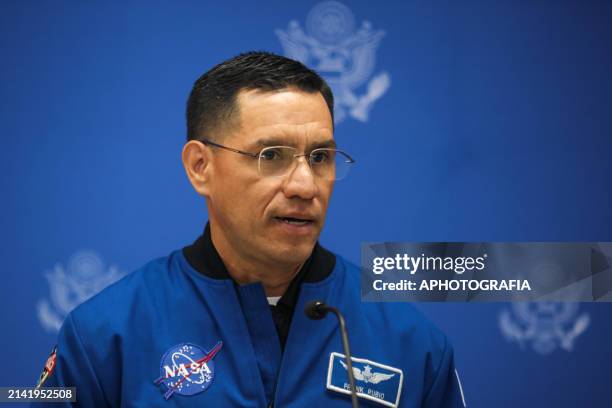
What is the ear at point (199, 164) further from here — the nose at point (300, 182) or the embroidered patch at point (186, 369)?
the embroidered patch at point (186, 369)

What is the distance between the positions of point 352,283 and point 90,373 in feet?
1.83

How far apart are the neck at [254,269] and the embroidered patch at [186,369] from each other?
0.48 feet

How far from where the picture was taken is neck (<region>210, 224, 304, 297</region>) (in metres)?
1.41

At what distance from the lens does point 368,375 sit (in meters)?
1.39

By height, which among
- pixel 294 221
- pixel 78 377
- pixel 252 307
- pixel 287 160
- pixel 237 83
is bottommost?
pixel 78 377

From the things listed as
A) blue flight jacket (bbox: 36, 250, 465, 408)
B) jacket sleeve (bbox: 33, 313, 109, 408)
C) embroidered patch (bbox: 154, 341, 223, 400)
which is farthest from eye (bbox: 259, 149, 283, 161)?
jacket sleeve (bbox: 33, 313, 109, 408)

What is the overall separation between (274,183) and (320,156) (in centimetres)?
12

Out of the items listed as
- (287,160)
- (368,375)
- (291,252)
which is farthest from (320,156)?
(368,375)

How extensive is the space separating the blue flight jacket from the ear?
0.16 metres

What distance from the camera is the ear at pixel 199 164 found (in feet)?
4.71

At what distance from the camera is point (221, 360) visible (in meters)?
1.36

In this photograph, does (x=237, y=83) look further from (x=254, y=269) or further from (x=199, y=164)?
(x=254, y=269)

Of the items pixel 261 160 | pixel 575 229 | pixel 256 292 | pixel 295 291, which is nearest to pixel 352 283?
pixel 295 291

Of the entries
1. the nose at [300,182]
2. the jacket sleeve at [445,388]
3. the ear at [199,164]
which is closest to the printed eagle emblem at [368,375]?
the jacket sleeve at [445,388]
